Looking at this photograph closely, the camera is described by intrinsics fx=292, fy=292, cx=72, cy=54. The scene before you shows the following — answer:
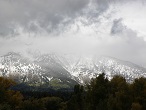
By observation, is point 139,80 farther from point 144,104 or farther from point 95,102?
point 95,102

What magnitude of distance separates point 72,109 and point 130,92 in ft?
142

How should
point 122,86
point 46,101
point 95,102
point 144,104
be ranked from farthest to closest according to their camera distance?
point 46,101, point 95,102, point 122,86, point 144,104

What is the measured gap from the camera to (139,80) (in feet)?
232

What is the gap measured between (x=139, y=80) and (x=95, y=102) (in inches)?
705

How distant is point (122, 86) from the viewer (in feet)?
247

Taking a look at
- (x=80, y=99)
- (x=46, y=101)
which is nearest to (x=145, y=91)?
(x=80, y=99)

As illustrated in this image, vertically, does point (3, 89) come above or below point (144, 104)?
above

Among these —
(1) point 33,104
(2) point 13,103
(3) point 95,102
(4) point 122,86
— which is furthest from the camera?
(1) point 33,104

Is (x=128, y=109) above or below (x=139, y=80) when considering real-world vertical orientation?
below

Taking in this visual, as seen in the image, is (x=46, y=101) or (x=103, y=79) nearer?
(x=103, y=79)

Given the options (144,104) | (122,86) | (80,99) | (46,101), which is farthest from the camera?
(46,101)

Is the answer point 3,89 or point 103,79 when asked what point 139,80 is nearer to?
point 103,79

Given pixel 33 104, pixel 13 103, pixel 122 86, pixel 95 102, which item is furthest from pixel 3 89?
pixel 122 86

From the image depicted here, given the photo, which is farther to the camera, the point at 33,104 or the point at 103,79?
the point at 33,104
